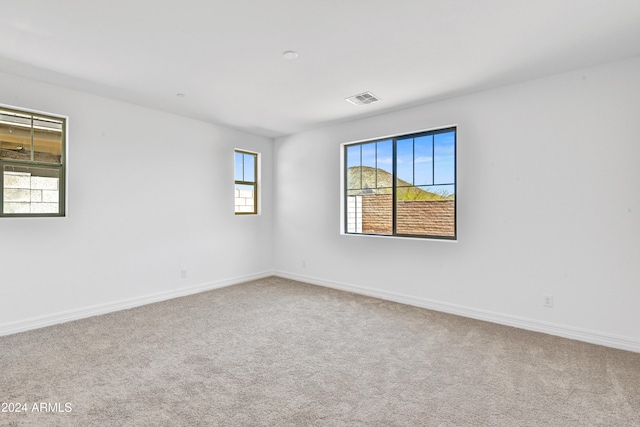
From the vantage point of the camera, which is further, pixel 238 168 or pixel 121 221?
pixel 238 168

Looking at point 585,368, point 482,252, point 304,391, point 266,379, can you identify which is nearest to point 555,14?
point 482,252

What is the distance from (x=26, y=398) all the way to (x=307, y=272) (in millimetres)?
3785

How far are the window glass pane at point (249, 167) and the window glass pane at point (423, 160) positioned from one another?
9.53 feet

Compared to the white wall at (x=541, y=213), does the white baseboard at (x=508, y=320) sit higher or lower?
lower

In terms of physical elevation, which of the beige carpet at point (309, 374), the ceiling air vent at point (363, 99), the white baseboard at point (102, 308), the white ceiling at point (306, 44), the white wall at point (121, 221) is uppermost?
the ceiling air vent at point (363, 99)

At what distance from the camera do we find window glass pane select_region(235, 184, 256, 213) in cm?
547

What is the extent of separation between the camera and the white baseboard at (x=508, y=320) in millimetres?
2872

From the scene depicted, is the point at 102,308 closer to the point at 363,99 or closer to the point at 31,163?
the point at 31,163

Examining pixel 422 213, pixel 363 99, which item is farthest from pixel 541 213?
pixel 363 99

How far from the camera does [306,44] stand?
2607mm

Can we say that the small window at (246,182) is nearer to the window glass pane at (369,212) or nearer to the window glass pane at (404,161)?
the window glass pane at (369,212)

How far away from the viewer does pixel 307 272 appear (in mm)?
5426

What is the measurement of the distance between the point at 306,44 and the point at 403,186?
2431 millimetres

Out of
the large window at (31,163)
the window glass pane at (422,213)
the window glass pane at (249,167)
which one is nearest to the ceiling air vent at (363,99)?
the window glass pane at (422,213)
